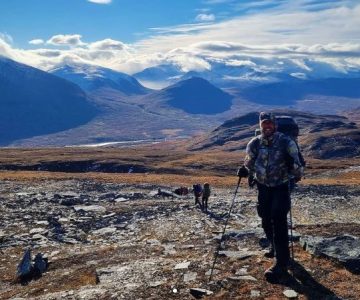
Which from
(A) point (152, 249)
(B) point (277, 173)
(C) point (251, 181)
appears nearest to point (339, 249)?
(C) point (251, 181)

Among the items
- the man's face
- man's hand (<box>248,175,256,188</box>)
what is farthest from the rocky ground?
the man's face

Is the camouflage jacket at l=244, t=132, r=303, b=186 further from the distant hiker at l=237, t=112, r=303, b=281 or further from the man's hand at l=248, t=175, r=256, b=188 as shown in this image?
the man's hand at l=248, t=175, r=256, b=188

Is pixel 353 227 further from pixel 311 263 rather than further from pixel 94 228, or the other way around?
pixel 94 228

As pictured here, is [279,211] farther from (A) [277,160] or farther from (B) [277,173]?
(A) [277,160]

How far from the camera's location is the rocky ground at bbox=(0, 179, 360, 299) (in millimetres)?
12219

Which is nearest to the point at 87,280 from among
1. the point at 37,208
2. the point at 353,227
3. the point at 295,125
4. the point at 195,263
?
the point at 195,263

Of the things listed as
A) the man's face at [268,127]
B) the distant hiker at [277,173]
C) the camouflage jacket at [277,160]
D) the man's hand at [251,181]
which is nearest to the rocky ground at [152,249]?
the distant hiker at [277,173]

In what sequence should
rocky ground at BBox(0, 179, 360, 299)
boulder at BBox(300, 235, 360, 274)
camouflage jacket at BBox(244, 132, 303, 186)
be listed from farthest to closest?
boulder at BBox(300, 235, 360, 274) < rocky ground at BBox(0, 179, 360, 299) < camouflage jacket at BBox(244, 132, 303, 186)

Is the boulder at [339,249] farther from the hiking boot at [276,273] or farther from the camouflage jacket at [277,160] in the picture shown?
the camouflage jacket at [277,160]

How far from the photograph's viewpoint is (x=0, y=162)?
106938 mm

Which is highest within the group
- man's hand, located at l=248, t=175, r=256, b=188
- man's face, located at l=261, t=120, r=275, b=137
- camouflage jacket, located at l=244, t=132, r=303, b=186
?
man's face, located at l=261, t=120, r=275, b=137

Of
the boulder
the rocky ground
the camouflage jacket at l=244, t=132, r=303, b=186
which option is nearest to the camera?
the camouflage jacket at l=244, t=132, r=303, b=186

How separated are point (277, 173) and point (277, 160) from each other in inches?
12.4

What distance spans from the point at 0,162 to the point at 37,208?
81788 mm
